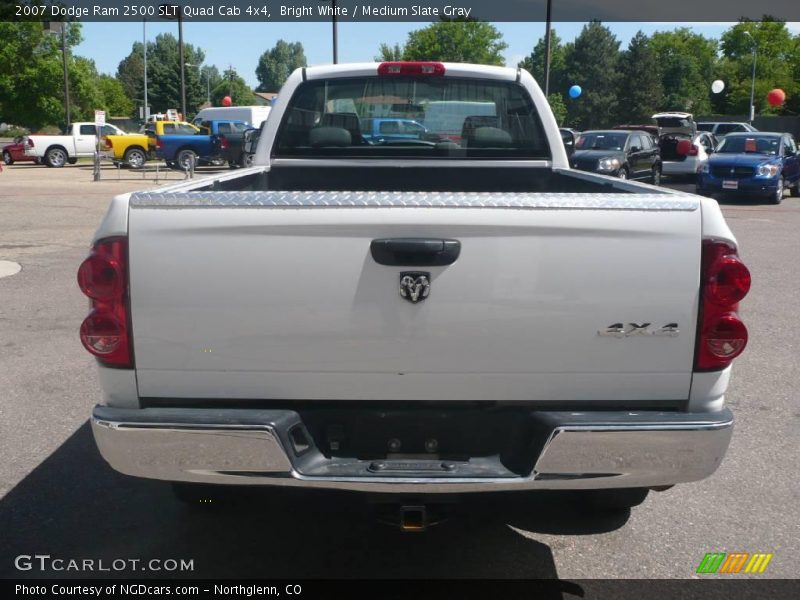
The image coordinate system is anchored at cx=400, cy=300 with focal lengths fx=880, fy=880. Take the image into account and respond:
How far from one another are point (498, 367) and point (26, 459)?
3.09 meters

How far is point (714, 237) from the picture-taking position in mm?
2898

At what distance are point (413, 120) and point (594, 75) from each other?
105868mm

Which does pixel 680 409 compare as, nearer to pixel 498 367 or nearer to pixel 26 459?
pixel 498 367

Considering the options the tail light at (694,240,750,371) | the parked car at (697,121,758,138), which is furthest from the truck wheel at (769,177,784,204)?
the tail light at (694,240,750,371)

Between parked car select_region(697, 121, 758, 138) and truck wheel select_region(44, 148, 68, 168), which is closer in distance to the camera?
parked car select_region(697, 121, 758, 138)

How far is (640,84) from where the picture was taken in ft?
306

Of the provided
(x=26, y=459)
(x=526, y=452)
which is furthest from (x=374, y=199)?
(x=26, y=459)

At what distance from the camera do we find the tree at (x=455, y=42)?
298ft

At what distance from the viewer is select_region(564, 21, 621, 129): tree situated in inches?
3969

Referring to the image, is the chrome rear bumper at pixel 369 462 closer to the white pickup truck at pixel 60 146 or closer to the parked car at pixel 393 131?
the parked car at pixel 393 131

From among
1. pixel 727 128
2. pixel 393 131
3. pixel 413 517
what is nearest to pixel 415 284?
pixel 413 517

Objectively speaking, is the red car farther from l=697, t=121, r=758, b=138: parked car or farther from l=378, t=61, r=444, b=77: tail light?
l=378, t=61, r=444, b=77: tail light
